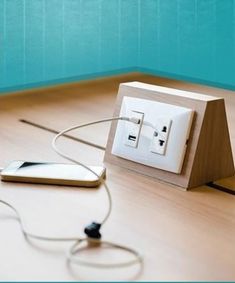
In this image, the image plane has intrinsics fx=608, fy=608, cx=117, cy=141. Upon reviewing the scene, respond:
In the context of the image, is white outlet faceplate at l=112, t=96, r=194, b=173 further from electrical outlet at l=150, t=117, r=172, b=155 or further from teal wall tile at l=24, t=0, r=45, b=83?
teal wall tile at l=24, t=0, r=45, b=83

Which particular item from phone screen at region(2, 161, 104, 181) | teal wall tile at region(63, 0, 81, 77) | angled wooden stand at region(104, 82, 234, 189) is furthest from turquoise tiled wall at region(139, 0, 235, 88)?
phone screen at region(2, 161, 104, 181)

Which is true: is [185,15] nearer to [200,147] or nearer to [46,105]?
[46,105]

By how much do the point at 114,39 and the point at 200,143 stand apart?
1442 mm

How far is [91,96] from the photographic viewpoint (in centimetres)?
195

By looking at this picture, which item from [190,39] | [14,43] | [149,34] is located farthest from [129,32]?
[14,43]

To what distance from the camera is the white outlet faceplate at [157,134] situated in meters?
1.11

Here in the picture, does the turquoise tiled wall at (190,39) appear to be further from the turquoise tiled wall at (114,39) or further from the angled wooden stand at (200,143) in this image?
the angled wooden stand at (200,143)

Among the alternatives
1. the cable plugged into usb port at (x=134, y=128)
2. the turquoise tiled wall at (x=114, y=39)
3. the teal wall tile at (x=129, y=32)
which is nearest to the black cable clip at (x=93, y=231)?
the cable plugged into usb port at (x=134, y=128)

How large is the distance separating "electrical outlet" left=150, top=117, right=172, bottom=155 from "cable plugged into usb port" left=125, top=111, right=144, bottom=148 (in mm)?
41

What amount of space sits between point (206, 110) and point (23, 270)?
477mm

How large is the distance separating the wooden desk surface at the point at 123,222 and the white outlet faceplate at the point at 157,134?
0.04m

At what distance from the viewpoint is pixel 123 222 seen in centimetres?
95

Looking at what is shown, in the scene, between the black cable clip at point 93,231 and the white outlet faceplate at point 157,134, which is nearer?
the black cable clip at point 93,231

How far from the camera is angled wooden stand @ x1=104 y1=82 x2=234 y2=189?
111 cm
